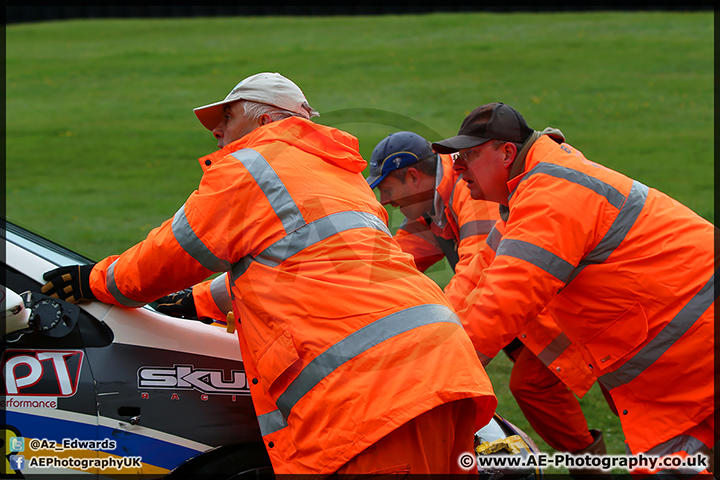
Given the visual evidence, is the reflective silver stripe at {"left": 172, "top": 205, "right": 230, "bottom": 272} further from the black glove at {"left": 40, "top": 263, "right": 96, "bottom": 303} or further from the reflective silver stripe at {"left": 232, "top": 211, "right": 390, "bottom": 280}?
the black glove at {"left": 40, "top": 263, "right": 96, "bottom": 303}

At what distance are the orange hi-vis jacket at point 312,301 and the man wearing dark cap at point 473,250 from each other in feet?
3.16

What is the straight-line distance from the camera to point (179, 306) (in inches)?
136

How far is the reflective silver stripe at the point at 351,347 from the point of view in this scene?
2.43 metres

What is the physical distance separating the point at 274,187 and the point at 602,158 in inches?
555

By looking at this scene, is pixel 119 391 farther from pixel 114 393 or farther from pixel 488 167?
pixel 488 167

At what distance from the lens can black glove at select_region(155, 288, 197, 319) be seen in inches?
136

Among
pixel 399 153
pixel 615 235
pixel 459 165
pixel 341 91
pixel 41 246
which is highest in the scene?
pixel 341 91

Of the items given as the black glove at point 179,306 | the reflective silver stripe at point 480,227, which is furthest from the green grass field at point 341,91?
the black glove at point 179,306

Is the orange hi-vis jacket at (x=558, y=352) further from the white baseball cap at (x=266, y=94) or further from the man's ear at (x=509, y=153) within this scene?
the white baseball cap at (x=266, y=94)

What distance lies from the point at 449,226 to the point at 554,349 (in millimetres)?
1166

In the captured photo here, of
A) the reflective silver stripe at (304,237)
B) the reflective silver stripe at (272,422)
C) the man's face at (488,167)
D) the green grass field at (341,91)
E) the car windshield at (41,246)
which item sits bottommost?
the reflective silver stripe at (272,422)

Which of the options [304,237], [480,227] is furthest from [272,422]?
[480,227]

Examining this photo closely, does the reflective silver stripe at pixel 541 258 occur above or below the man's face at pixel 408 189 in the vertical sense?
below

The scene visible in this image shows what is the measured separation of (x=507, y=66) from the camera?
23.2 meters
